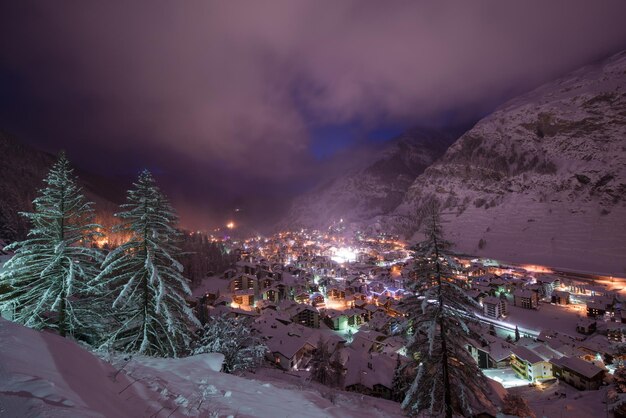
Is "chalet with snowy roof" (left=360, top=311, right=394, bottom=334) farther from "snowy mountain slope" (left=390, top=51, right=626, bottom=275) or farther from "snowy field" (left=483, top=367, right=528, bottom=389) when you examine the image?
"snowy mountain slope" (left=390, top=51, right=626, bottom=275)

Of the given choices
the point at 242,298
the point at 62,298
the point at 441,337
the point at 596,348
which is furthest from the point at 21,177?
the point at 596,348

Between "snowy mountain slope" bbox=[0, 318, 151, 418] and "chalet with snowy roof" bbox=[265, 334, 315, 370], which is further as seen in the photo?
"chalet with snowy roof" bbox=[265, 334, 315, 370]

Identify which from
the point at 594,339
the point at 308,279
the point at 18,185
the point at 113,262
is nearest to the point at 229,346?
the point at 113,262

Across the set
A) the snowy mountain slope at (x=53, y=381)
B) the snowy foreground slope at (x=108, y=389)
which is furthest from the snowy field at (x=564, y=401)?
the snowy mountain slope at (x=53, y=381)

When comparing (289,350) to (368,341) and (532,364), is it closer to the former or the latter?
(368,341)

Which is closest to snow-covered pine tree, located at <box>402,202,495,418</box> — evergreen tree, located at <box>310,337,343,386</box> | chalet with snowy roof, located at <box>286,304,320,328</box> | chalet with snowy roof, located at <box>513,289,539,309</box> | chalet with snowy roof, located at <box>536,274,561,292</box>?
evergreen tree, located at <box>310,337,343,386</box>

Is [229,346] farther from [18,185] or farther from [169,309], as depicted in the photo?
[18,185]
